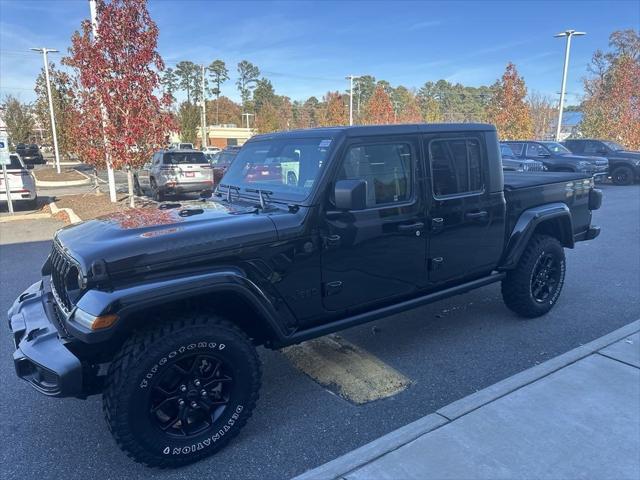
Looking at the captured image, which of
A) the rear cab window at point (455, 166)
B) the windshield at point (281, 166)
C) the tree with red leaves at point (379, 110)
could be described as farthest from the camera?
Answer: the tree with red leaves at point (379, 110)

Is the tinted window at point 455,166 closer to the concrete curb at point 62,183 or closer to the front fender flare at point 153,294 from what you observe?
the front fender flare at point 153,294

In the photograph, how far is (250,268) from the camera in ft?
9.48

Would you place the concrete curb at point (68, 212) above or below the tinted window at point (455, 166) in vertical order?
below

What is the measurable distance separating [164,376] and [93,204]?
1211cm

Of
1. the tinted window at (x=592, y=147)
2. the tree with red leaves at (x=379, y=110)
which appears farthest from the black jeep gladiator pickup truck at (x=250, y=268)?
the tree with red leaves at (x=379, y=110)

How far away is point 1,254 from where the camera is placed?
7992 mm

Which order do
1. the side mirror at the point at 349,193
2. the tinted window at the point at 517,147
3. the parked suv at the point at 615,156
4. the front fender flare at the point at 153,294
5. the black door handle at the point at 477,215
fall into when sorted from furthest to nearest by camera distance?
the parked suv at the point at 615,156
the tinted window at the point at 517,147
the black door handle at the point at 477,215
the side mirror at the point at 349,193
the front fender flare at the point at 153,294

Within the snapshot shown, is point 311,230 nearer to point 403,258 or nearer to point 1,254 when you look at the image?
point 403,258

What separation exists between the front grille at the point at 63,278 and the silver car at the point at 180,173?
11.6 metres

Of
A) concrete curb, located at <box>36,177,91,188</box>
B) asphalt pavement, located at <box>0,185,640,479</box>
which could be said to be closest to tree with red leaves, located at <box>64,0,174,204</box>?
asphalt pavement, located at <box>0,185,640,479</box>

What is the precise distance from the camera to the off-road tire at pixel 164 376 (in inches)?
98.7

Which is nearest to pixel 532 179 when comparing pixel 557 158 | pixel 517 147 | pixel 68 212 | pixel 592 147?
pixel 68 212

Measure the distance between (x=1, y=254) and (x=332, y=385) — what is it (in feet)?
23.5

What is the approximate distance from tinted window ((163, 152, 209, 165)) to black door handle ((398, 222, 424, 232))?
12.5 meters
